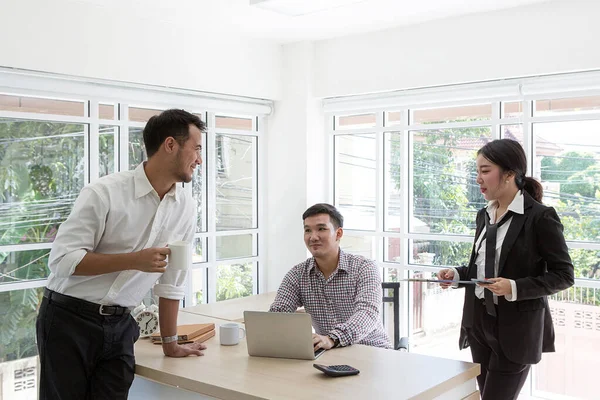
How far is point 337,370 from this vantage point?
7.40ft

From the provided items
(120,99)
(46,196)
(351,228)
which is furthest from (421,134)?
(46,196)

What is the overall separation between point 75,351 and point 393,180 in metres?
3.57

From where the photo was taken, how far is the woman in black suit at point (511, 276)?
2604 millimetres

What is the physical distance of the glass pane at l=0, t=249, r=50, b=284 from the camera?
4.10 meters

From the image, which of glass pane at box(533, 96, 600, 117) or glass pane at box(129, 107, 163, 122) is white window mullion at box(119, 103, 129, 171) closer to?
glass pane at box(129, 107, 163, 122)

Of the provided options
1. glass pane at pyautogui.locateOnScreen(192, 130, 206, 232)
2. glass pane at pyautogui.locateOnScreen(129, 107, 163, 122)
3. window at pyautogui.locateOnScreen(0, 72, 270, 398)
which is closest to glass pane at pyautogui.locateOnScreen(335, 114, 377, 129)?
window at pyautogui.locateOnScreen(0, 72, 270, 398)

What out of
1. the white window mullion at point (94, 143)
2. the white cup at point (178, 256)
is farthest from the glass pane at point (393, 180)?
the white cup at point (178, 256)

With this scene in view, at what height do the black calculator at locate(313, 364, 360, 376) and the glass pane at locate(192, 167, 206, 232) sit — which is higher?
the glass pane at locate(192, 167, 206, 232)

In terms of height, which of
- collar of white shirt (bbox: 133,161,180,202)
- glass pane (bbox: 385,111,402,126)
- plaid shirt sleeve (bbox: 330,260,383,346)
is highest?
glass pane (bbox: 385,111,402,126)

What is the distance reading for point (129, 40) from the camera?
14.7ft

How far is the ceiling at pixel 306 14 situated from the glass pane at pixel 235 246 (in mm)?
1692

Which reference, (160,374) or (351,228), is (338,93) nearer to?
(351,228)

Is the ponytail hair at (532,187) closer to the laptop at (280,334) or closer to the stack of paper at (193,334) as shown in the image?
the laptop at (280,334)

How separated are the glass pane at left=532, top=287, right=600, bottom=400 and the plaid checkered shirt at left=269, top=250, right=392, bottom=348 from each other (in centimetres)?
197
